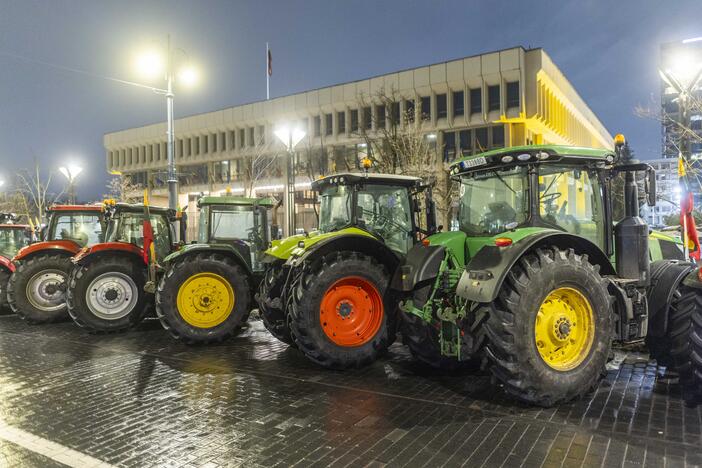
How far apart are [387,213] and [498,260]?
9.79 feet

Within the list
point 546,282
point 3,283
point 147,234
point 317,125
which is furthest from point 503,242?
point 317,125

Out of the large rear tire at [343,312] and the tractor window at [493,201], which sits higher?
the tractor window at [493,201]

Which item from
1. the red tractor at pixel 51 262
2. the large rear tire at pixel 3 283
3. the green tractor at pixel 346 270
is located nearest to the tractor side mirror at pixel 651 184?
the green tractor at pixel 346 270

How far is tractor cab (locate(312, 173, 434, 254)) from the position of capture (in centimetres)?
750

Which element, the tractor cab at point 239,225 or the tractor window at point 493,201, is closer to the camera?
the tractor window at point 493,201

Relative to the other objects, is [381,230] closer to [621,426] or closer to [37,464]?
[621,426]

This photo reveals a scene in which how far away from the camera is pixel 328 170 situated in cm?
3856

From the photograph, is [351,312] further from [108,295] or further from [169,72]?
[169,72]

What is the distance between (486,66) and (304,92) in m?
15.7

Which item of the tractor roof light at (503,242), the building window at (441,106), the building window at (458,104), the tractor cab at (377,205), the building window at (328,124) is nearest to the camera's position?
the tractor roof light at (503,242)

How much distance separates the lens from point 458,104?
3600cm

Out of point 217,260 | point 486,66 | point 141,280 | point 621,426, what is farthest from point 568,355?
point 486,66

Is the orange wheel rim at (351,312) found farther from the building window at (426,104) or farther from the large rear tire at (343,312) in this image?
the building window at (426,104)

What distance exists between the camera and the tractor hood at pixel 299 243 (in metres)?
6.94
